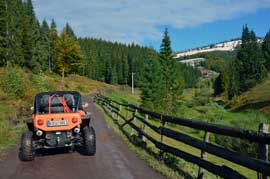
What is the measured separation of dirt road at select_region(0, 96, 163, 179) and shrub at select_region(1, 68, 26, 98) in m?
20.4

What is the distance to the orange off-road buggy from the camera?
1072 cm

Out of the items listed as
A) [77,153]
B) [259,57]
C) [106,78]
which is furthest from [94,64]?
[77,153]

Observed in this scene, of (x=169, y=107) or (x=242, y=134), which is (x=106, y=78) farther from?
(x=242, y=134)

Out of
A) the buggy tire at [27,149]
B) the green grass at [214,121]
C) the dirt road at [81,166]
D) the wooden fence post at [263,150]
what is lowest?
the green grass at [214,121]

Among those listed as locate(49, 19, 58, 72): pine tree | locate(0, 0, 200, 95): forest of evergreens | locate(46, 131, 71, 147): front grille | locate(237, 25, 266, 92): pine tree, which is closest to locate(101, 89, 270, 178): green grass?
locate(46, 131, 71, 147): front grille

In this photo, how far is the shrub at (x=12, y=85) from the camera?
1243 inches

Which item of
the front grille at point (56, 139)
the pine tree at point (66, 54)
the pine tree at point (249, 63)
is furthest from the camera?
the pine tree at point (249, 63)

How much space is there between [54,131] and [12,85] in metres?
22.7

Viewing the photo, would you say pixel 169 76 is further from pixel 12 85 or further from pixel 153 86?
pixel 12 85

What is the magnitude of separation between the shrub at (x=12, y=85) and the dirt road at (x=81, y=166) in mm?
20443

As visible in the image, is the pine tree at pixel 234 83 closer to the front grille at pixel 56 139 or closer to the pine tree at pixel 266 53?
the pine tree at pixel 266 53

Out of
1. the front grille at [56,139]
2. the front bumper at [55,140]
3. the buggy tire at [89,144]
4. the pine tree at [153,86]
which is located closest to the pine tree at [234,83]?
the pine tree at [153,86]

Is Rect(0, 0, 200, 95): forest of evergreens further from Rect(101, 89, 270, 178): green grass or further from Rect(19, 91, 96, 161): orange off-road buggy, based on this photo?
Rect(19, 91, 96, 161): orange off-road buggy

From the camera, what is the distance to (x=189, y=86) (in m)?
196
